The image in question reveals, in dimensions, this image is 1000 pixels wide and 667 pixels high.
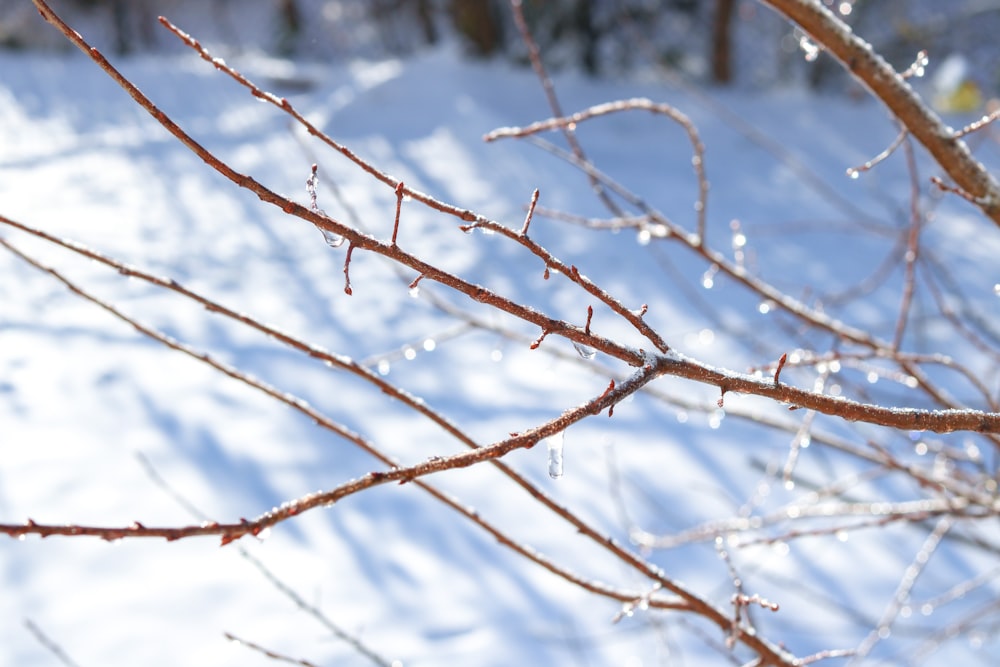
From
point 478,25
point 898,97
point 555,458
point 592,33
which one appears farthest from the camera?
point 592,33

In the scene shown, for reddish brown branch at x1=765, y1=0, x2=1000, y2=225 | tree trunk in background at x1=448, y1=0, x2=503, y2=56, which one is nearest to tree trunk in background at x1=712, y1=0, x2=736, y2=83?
tree trunk in background at x1=448, y1=0, x2=503, y2=56

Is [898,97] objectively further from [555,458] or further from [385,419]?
[385,419]

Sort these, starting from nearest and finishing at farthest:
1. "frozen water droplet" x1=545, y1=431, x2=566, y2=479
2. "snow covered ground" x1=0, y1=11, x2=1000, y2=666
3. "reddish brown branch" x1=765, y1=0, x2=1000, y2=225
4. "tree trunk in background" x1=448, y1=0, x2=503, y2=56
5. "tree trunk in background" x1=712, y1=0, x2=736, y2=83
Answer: "frozen water droplet" x1=545, y1=431, x2=566, y2=479
"reddish brown branch" x1=765, y1=0, x2=1000, y2=225
"snow covered ground" x1=0, y1=11, x2=1000, y2=666
"tree trunk in background" x1=448, y1=0, x2=503, y2=56
"tree trunk in background" x1=712, y1=0, x2=736, y2=83

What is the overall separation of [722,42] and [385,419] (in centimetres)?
529

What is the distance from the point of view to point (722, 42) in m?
6.59

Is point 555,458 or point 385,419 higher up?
point 385,419

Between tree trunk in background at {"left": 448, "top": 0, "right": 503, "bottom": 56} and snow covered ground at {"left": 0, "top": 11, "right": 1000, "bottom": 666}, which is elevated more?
tree trunk in background at {"left": 448, "top": 0, "right": 503, "bottom": 56}

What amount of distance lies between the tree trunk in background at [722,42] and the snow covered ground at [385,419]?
2.46m

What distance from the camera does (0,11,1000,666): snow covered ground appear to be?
1.55m

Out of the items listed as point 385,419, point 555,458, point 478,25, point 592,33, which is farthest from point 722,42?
point 555,458

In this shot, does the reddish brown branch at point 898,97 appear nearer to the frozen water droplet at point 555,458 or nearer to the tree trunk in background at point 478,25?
the frozen water droplet at point 555,458

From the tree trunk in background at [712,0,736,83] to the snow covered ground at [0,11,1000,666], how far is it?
246cm

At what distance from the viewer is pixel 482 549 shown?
5.93 ft

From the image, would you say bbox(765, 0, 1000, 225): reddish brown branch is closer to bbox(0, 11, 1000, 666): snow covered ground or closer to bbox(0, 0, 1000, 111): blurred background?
bbox(0, 11, 1000, 666): snow covered ground
